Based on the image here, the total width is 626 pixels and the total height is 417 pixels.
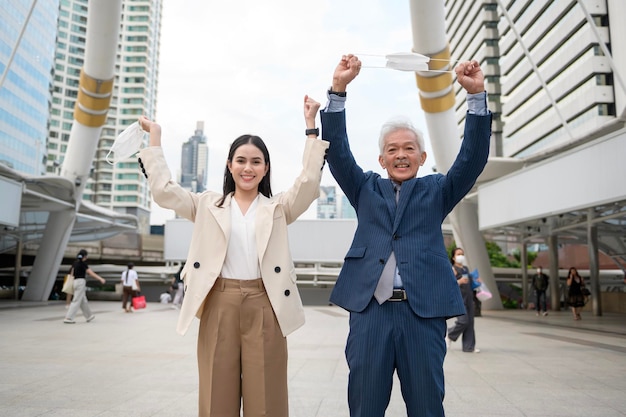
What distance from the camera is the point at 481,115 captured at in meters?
2.46

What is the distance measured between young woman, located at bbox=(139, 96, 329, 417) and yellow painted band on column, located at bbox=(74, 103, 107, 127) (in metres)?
16.9

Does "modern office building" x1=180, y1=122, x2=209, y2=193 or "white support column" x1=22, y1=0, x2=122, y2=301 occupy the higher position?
"modern office building" x1=180, y1=122, x2=209, y2=193

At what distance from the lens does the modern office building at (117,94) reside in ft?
287

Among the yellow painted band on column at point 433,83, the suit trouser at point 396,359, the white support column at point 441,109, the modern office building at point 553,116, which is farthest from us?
the yellow painted band on column at point 433,83

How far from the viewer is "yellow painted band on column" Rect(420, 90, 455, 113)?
1736 centimetres

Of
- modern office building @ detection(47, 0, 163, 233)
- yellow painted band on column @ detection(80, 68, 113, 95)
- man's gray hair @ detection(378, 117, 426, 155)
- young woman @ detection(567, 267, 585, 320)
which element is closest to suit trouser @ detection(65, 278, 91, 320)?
yellow painted band on column @ detection(80, 68, 113, 95)

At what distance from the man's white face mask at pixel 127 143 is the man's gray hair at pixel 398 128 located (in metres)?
1.38

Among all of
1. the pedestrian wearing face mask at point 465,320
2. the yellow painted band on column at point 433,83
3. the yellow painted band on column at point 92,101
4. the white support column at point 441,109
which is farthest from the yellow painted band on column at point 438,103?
the yellow painted band on column at point 92,101

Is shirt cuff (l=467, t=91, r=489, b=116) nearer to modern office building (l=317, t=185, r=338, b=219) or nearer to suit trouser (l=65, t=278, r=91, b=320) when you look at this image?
suit trouser (l=65, t=278, r=91, b=320)

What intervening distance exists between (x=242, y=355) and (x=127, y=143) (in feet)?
4.42

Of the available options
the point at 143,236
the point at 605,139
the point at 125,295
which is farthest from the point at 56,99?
the point at 605,139

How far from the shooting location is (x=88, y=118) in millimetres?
18281

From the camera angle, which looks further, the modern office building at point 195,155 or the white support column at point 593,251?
the modern office building at point 195,155

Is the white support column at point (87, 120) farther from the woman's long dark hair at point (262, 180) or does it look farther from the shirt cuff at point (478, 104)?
the shirt cuff at point (478, 104)
